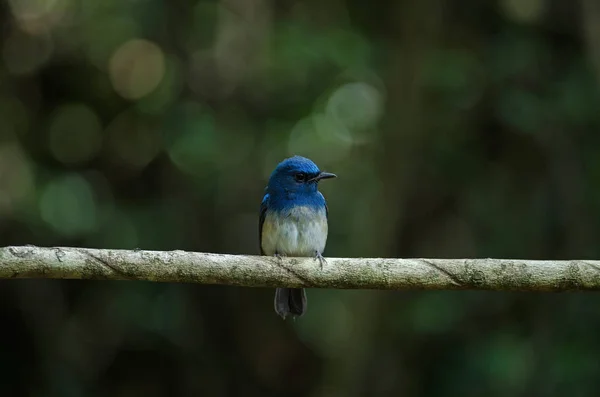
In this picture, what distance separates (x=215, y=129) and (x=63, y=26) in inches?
74.0

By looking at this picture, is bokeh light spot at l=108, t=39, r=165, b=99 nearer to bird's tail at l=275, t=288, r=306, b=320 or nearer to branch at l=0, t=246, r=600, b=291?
bird's tail at l=275, t=288, r=306, b=320

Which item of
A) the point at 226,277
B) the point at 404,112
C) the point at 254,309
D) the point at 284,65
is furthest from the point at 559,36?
the point at 226,277

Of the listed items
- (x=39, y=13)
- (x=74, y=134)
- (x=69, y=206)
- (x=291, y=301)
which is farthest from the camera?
(x=74, y=134)

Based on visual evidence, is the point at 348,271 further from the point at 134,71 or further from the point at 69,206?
the point at 134,71

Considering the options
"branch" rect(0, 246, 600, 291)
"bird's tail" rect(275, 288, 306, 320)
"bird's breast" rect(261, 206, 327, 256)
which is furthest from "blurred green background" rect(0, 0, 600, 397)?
"branch" rect(0, 246, 600, 291)

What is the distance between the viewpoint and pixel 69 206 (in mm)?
7527

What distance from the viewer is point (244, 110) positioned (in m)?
8.38

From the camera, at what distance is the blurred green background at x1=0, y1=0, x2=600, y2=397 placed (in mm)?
7270

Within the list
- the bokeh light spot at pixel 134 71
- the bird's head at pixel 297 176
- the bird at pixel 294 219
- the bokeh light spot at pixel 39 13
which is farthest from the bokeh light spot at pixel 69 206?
the bird's head at pixel 297 176

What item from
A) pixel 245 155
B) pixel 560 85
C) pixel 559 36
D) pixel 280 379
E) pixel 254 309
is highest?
pixel 559 36

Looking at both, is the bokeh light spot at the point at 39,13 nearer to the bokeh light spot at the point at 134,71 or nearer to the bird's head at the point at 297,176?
the bokeh light spot at the point at 134,71

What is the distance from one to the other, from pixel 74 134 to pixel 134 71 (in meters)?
0.88

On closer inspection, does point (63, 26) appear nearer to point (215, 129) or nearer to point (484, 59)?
point (215, 129)

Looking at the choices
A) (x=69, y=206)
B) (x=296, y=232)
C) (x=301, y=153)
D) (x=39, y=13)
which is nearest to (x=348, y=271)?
(x=296, y=232)
